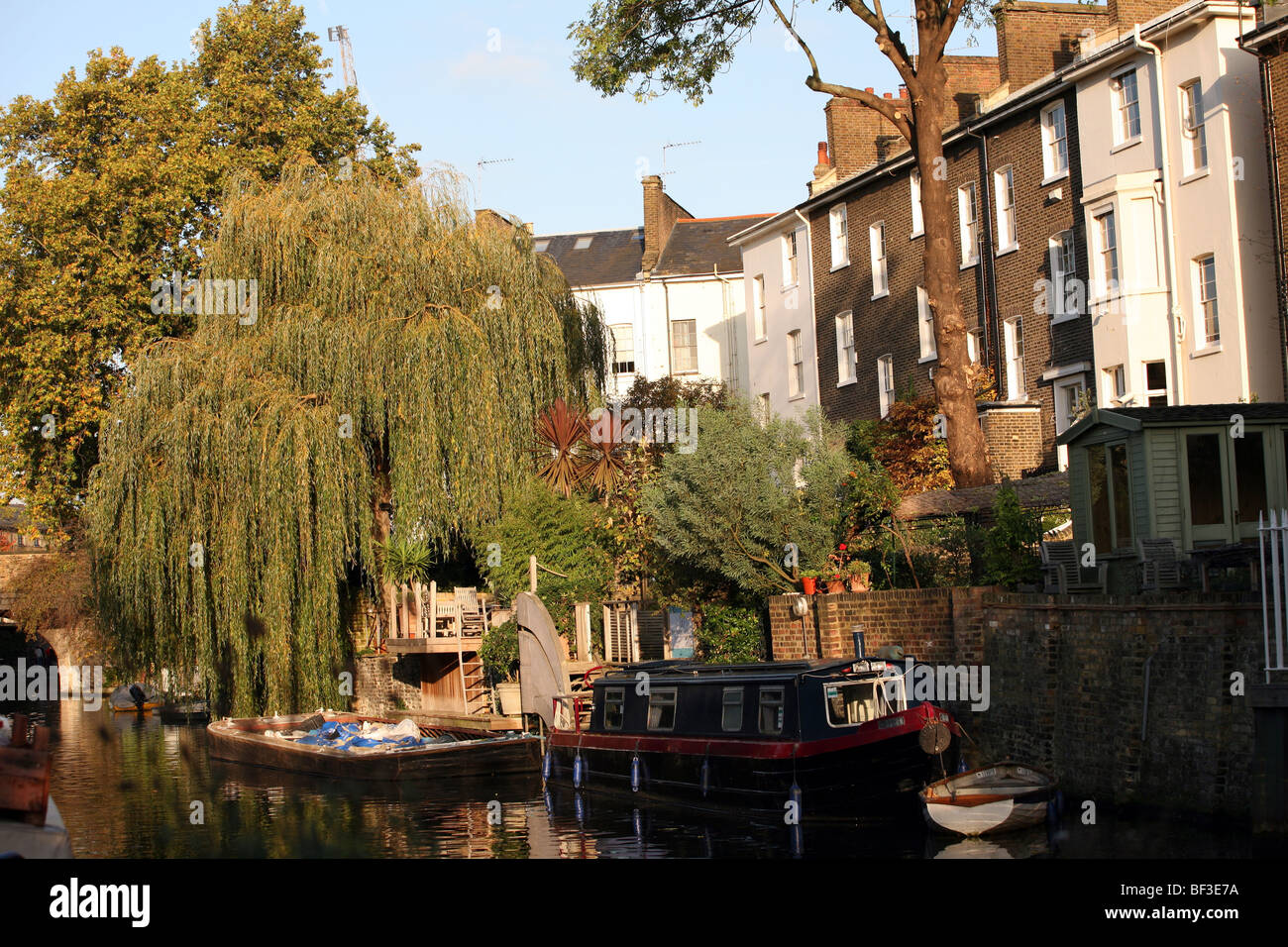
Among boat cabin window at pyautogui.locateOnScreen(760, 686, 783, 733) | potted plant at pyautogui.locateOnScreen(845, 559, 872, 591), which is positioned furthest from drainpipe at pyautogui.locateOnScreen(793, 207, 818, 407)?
boat cabin window at pyautogui.locateOnScreen(760, 686, 783, 733)

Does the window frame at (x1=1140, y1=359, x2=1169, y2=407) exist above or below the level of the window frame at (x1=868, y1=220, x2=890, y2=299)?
below

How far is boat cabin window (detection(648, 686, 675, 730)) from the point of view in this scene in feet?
66.4

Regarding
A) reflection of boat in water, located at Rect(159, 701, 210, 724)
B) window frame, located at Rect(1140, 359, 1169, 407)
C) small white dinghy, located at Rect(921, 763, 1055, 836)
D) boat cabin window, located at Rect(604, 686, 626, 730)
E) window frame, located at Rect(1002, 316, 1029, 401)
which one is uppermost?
window frame, located at Rect(1002, 316, 1029, 401)

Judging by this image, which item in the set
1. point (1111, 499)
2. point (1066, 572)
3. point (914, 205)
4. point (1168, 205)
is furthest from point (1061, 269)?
A: point (1066, 572)

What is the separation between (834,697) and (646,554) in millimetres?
10620

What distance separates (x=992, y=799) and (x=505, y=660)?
1537 cm

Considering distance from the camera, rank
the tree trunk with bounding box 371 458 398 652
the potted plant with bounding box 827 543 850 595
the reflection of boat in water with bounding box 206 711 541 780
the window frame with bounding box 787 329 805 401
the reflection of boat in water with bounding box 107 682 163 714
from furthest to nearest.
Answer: the reflection of boat in water with bounding box 107 682 163 714, the window frame with bounding box 787 329 805 401, the tree trunk with bounding box 371 458 398 652, the reflection of boat in water with bounding box 206 711 541 780, the potted plant with bounding box 827 543 850 595

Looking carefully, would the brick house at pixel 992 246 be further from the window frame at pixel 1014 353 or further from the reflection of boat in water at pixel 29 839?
the reflection of boat in water at pixel 29 839

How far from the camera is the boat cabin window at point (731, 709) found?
1878cm

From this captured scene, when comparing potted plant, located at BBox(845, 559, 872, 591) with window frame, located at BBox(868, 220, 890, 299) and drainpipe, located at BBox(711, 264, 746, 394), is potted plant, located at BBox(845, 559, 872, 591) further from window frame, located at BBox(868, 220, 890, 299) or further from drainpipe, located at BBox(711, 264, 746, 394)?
drainpipe, located at BBox(711, 264, 746, 394)

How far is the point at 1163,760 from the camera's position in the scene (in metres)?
14.9

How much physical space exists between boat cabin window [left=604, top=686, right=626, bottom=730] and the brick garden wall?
4266 millimetres
